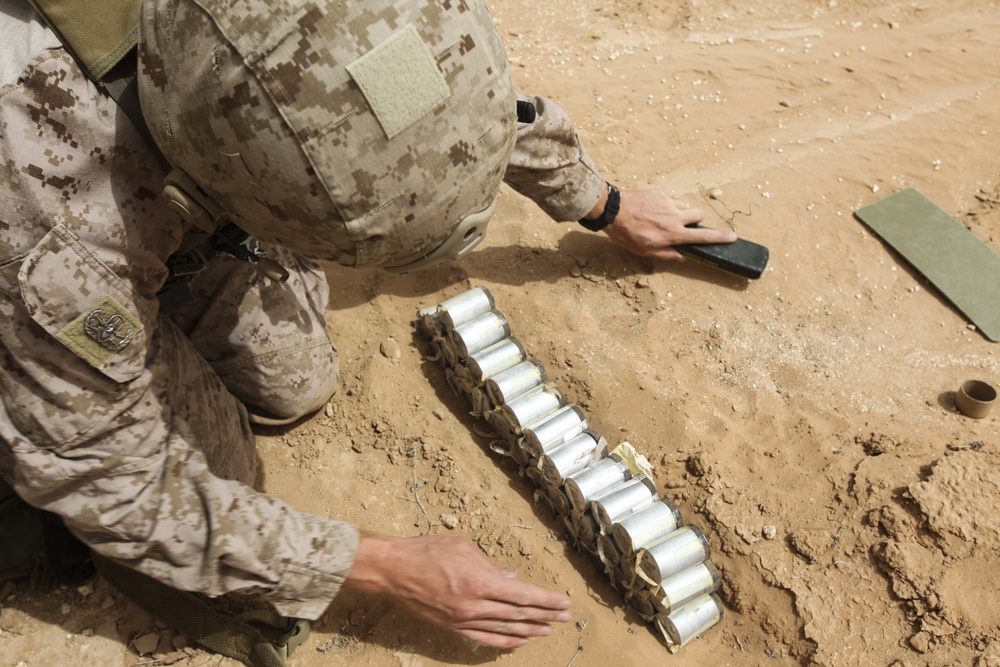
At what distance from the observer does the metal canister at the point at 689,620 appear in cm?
349

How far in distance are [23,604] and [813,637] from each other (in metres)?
3.44

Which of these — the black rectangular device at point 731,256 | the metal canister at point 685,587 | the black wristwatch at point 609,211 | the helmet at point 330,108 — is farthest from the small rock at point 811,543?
the helmet at point 330,108

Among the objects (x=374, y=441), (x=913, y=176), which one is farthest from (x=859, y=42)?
(x=374, y=441)

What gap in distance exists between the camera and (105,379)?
2.62 metres

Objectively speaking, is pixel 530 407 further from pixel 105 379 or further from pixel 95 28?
pixel 95 28

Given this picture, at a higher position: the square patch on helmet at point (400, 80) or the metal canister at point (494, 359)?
the square patch on helmet at point (400, 80)

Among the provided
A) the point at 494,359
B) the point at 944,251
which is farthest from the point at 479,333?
the point at 944,251

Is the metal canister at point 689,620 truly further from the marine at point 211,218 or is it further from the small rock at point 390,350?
the small rock at point 390,350

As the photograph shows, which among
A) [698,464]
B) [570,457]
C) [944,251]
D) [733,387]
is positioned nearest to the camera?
[570,457]

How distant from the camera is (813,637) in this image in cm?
345

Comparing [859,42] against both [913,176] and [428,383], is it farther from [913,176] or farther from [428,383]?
[428,383]

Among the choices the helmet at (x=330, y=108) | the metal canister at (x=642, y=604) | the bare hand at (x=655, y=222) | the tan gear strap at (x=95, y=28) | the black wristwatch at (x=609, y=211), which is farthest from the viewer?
the bare hand at (x=655, y=222)

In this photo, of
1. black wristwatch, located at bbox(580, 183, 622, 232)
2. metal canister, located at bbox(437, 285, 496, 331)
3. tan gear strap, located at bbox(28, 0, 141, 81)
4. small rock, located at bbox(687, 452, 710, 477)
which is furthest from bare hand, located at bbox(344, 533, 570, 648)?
black wristwatch, located at bbox(580, 183, 622, 232)

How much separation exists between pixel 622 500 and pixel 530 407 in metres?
0.64
